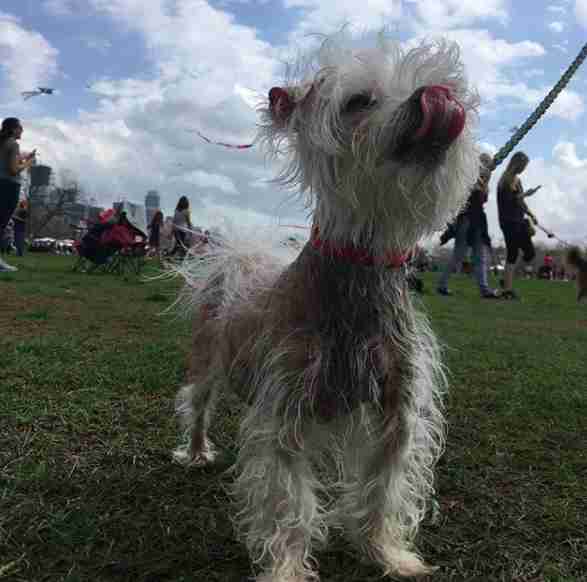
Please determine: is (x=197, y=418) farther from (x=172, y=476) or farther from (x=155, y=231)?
(x=155, y=231)

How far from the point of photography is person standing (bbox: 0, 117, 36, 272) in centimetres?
1037

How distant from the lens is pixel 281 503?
2455 mm

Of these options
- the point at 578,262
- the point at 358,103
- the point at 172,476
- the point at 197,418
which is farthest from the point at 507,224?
the point at 358,103

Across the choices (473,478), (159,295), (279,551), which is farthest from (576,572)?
(159,295)

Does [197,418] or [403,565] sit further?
[197,418]

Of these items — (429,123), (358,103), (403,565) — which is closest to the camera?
(429,123)

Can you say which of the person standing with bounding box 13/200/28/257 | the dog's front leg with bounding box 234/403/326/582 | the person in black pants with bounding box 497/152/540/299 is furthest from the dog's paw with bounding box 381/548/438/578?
the person standing with bounding box 13/200/28/257

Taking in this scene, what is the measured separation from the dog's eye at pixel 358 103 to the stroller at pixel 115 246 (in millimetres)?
13728

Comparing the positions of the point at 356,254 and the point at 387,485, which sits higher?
the point at 356,254

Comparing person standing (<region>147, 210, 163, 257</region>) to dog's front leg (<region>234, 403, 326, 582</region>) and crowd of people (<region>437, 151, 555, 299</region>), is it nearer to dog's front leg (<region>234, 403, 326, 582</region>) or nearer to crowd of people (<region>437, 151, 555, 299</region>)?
crowd of people (<region>437, 151, 555, 299</region>)

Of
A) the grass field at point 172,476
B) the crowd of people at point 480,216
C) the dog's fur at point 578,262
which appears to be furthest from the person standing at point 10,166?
the dog's fur at point 578,262

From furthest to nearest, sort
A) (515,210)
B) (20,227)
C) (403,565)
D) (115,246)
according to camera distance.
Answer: (20,227) < (115,246) < (515,210) < (403,565)

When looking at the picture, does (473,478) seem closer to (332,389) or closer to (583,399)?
(332,389)

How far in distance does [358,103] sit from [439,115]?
13.9 inches
